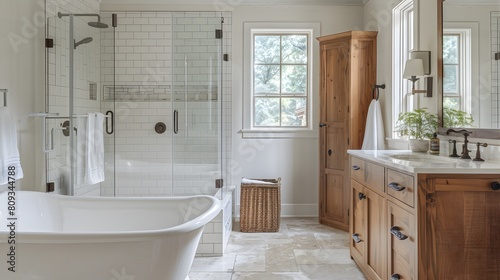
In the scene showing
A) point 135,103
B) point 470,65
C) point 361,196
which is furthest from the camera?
point 135,103

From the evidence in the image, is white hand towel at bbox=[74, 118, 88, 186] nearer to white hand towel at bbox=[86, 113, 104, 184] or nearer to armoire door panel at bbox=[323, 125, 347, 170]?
white hand towel at bbox=[86, 113, 104, 184]

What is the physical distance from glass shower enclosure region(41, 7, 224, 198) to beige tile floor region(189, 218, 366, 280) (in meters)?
0.66

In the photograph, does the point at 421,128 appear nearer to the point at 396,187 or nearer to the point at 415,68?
the point at 415,68

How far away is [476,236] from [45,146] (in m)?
3.11

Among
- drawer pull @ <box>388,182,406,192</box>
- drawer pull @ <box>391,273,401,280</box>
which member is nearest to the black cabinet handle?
drawer pull @ <box>388,182,406,192</box>

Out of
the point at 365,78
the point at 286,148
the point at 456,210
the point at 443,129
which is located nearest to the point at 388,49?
the point at 365,78

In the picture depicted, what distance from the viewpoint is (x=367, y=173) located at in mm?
2559

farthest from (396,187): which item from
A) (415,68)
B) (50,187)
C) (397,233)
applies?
(50,187)

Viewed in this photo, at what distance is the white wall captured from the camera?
267 centimetres

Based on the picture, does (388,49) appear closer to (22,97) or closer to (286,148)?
(286,148)

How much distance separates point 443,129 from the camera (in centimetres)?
269

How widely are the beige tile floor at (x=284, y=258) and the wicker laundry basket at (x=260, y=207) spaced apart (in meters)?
0.10

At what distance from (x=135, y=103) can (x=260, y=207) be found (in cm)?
187
